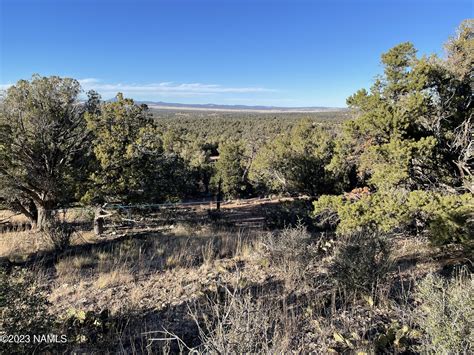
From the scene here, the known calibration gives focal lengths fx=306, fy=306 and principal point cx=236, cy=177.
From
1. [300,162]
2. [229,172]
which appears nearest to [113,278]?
[300,162]

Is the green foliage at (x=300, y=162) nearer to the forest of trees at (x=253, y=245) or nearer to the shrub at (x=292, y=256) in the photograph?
the forest of trees at (x=253, y=245)

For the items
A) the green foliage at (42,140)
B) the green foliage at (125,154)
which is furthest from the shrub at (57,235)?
the green foliage at (42,140)

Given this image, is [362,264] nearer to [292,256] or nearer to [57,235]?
[292,256]

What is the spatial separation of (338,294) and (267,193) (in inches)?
837

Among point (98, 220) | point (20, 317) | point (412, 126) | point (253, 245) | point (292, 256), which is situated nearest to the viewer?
point (20, 317)

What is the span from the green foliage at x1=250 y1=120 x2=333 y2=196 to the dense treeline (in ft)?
0.32

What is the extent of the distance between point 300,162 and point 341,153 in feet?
29.4

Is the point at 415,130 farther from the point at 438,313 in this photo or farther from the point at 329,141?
the point at 329,141

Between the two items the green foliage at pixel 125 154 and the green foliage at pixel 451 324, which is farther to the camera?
the green foliage at pixel 125 154

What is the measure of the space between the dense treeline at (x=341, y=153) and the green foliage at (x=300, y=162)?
0.32 ft

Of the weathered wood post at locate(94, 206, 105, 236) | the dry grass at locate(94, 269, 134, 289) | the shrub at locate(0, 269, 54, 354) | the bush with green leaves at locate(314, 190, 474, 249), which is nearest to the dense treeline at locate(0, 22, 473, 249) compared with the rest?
the bush with green leaves at locate(314, 190, 474, 249)

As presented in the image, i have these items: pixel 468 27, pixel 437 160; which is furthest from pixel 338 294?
pixel 468 27

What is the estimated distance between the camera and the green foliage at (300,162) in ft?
48.0

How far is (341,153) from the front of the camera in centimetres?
668
